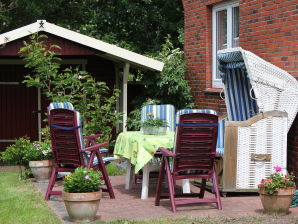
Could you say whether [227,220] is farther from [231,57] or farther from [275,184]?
[231,57]

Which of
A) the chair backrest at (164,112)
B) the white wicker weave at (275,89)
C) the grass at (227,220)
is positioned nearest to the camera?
the grass at (227,220)

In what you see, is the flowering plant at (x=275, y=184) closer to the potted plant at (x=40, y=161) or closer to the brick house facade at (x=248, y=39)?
the brick house facade at (x=248, y=39)

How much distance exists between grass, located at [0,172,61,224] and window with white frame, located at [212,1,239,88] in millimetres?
4098

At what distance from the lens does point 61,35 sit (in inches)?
487

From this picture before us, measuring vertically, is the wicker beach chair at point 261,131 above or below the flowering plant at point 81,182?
above

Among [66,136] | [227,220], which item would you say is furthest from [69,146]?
[227,220]

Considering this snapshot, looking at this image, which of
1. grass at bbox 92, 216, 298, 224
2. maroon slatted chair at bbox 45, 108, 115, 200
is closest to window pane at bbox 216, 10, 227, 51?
maroon slatted chair at bbox 45, 108, 115, 200

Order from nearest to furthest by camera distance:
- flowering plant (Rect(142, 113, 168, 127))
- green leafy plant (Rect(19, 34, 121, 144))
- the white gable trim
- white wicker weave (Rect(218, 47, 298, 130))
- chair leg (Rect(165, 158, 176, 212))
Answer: chair leg (Rect(165, 158, 176, 212)) < white wicker weave (Rect(218, 47, 298, 130)) < flowering plant (Rect(142, 113, 168, 127)) < green leafy plant (Rect(19, 34, 121, 144)) < the white gable trim

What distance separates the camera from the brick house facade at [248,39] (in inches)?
349

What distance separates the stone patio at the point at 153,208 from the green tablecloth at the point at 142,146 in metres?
0.52

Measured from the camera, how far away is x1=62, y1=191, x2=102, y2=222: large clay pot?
6.81 m

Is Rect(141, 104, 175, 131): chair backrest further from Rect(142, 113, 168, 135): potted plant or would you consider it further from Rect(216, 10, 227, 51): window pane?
Rect(216, 10, 227, 51): window pane

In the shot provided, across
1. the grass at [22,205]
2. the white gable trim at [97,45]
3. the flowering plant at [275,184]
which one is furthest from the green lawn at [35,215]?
the white gable trim at [97,45]

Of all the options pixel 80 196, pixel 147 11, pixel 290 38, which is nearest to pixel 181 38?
pixel 147 11
